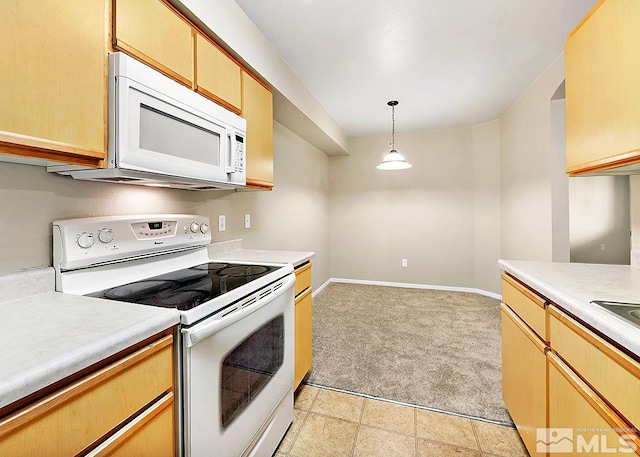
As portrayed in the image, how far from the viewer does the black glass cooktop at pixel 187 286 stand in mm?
1014

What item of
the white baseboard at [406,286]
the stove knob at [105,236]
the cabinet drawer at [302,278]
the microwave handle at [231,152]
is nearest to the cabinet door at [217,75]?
the microwave handle at [231,152]

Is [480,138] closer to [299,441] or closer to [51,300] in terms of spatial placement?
[299,441]

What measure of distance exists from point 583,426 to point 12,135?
1877mm

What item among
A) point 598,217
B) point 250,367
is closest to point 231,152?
point 250,367

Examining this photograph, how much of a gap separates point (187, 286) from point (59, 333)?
0.51 m

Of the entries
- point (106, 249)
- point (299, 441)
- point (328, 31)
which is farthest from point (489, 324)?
point (106, 249)

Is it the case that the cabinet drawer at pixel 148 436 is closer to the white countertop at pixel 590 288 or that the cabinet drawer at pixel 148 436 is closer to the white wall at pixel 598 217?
the white countertop at pixel 590 288

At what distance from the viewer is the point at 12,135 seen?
75 centimetres

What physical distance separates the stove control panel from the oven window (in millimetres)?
689

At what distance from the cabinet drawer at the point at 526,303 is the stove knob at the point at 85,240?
1.86m

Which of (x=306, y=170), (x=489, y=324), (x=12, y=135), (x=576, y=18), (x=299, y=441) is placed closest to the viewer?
(x=12, y=135)

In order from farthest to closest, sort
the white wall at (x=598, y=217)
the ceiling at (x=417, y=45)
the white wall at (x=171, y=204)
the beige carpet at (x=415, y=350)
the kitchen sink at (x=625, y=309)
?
the white wall at (x=598, y=217) → the beige carpet at (x=415, y=350) → the ceiling at (x=417, y=45) → the white wall at (x=171, y=204) → the kitchen sink at (x=625, y=309)

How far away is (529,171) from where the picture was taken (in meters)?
3.04

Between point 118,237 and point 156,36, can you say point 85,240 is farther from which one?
point 156,36
